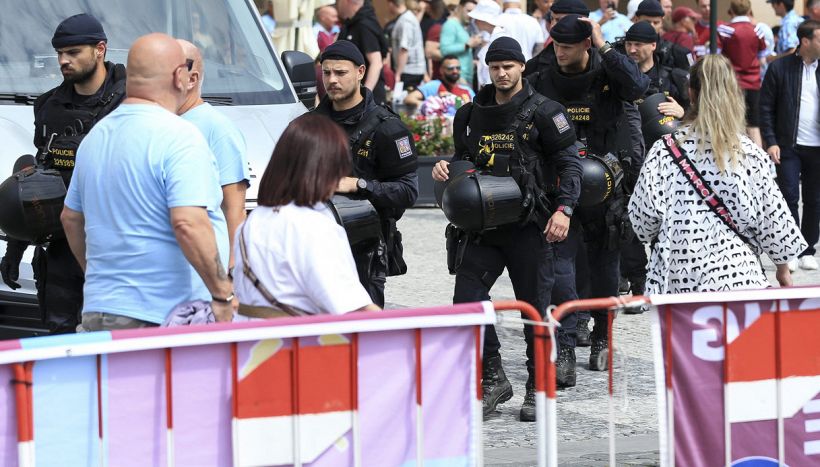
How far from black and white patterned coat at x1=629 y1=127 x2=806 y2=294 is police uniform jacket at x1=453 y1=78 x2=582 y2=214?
98 cm

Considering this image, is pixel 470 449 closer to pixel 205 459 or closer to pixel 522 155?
pixel 205 459

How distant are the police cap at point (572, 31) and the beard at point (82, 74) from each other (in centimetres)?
243

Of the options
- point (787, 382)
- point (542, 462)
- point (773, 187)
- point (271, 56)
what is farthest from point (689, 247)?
point (271, 56)

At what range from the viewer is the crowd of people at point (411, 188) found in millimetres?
4238

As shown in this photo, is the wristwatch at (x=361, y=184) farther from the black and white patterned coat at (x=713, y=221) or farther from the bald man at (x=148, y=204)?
the bald man at (x=148, y=204)

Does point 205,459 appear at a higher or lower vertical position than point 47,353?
lower

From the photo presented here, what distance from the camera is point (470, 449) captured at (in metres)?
4.16

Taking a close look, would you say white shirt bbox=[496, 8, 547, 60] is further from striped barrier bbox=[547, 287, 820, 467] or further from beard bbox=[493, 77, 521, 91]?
striped barrier bbox=[547, 287, 820, 467]

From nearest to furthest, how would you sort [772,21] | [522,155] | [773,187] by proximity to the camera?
[773,187] < [522,155] < [772,21]

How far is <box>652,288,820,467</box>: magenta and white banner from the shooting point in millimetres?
4332

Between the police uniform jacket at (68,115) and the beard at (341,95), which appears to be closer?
the police uniform jacket at (68,115)

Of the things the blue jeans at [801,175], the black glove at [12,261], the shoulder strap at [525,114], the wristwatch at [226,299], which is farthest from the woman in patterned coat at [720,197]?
the blue jeans at [801,175]

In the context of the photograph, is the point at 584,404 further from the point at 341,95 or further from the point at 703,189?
the point at 341,95

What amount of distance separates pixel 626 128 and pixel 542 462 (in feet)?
12.2
